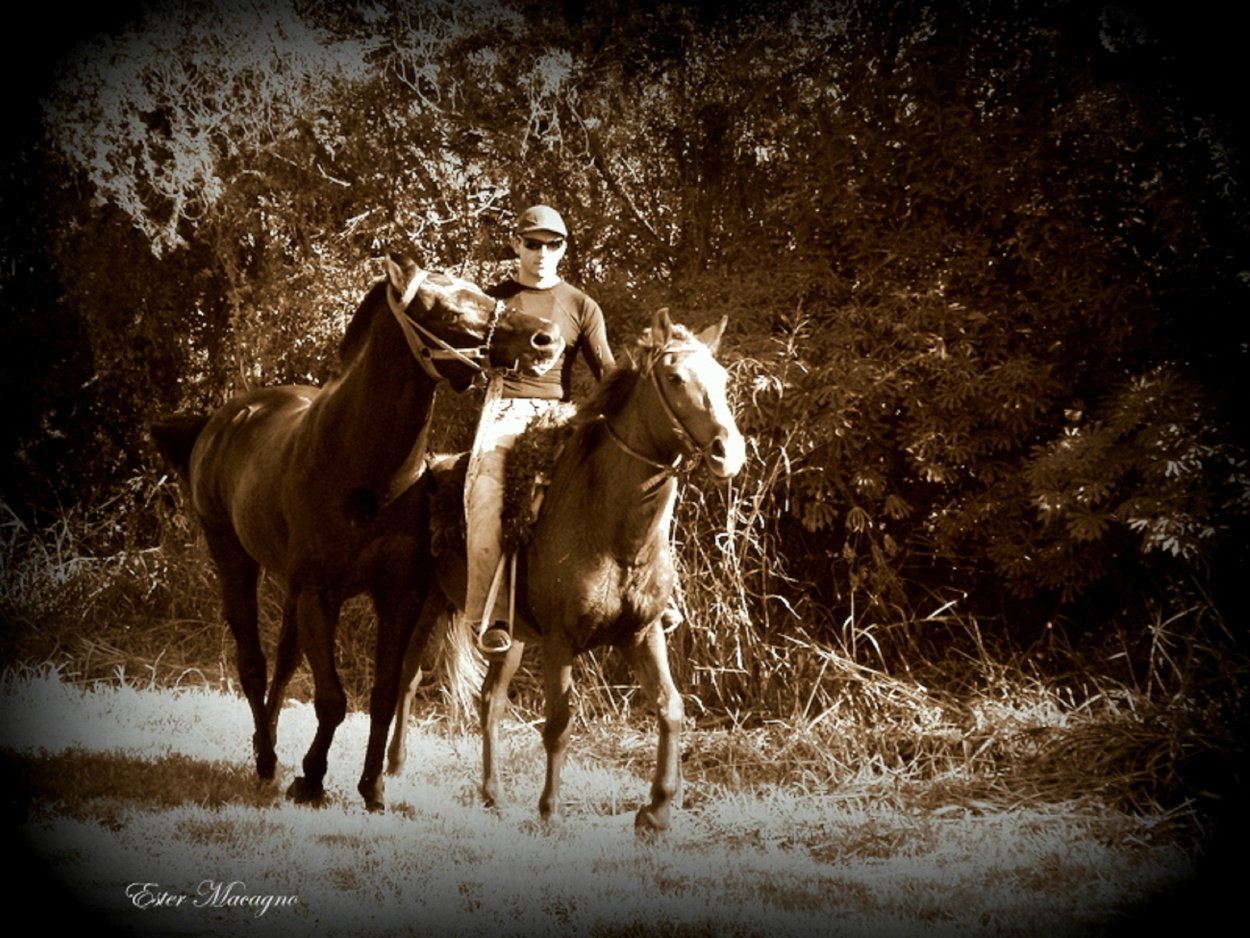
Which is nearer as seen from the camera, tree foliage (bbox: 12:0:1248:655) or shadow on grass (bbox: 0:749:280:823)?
shadow on grass (bbox: 0:749:280:823)

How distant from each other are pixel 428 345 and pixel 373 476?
21.8 inches

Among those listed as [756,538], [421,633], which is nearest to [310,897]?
[421,633]

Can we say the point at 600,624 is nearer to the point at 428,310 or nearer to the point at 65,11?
the point at 428,310

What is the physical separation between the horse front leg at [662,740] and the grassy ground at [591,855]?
0.09m

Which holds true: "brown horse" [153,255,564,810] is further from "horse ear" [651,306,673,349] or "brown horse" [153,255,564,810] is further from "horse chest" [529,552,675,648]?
"horse chest" [529,552,675,648]

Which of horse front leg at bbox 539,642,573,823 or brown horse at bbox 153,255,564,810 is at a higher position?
brown horse at bbox 153,255,564,810

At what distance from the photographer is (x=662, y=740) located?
405 centimetres

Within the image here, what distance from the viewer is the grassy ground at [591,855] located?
341 cm

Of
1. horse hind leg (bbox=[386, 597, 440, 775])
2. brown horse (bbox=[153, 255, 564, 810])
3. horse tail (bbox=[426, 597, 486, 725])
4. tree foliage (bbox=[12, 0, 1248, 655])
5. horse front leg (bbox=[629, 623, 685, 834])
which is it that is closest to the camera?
brown horse (bbox=[153, 255, 564, 810])

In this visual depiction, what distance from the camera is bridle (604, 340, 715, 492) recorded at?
3.79 m

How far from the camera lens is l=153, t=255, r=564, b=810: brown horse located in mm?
3926

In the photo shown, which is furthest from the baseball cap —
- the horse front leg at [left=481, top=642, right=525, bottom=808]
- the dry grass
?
the dry grass

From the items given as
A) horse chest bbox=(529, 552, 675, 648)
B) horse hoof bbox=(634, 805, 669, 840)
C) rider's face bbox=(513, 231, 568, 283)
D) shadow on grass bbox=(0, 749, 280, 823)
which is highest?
rider's face bbox=(513, 231, 568, 283)

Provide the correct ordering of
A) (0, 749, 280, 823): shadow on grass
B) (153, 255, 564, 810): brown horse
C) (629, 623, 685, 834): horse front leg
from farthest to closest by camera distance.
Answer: (0, 749, 280, 823): shadow on grass, (629, 623, 685, 834): horse front leg, (153, 255, 564, 810): brown horse
